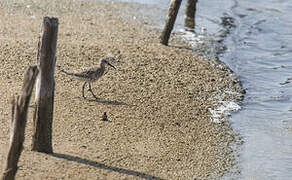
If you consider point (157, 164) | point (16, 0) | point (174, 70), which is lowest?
point (157, 164)

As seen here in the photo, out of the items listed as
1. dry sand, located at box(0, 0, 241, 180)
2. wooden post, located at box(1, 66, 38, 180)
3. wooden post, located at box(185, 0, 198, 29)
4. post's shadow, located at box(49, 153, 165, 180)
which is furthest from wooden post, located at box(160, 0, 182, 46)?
wooden post, located at box(1, 66, 38, 180)

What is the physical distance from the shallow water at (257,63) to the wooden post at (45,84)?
115 inches

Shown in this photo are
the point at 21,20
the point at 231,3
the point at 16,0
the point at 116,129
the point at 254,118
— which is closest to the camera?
the point at 116,129

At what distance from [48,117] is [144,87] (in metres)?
3.75

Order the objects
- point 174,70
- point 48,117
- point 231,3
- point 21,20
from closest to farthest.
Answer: point 48,117
point 174,70
point 21,20
point 231,3

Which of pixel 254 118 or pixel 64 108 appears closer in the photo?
pixel 64 108

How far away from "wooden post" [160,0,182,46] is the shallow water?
130 cm

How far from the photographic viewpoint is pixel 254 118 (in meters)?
10.4

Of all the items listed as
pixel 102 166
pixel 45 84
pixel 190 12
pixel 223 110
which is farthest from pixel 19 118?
pixel 190 12

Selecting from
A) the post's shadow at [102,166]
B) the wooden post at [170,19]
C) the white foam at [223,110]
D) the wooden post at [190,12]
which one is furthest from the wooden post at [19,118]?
the wooden post at [190,12]

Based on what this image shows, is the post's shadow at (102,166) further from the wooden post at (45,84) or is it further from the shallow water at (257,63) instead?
the shallow water at (257,63)

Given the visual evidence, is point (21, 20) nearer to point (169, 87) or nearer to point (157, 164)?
point (169, 87)

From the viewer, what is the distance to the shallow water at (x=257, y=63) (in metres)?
8.86

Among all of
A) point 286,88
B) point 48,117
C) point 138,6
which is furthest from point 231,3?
point 48,117
